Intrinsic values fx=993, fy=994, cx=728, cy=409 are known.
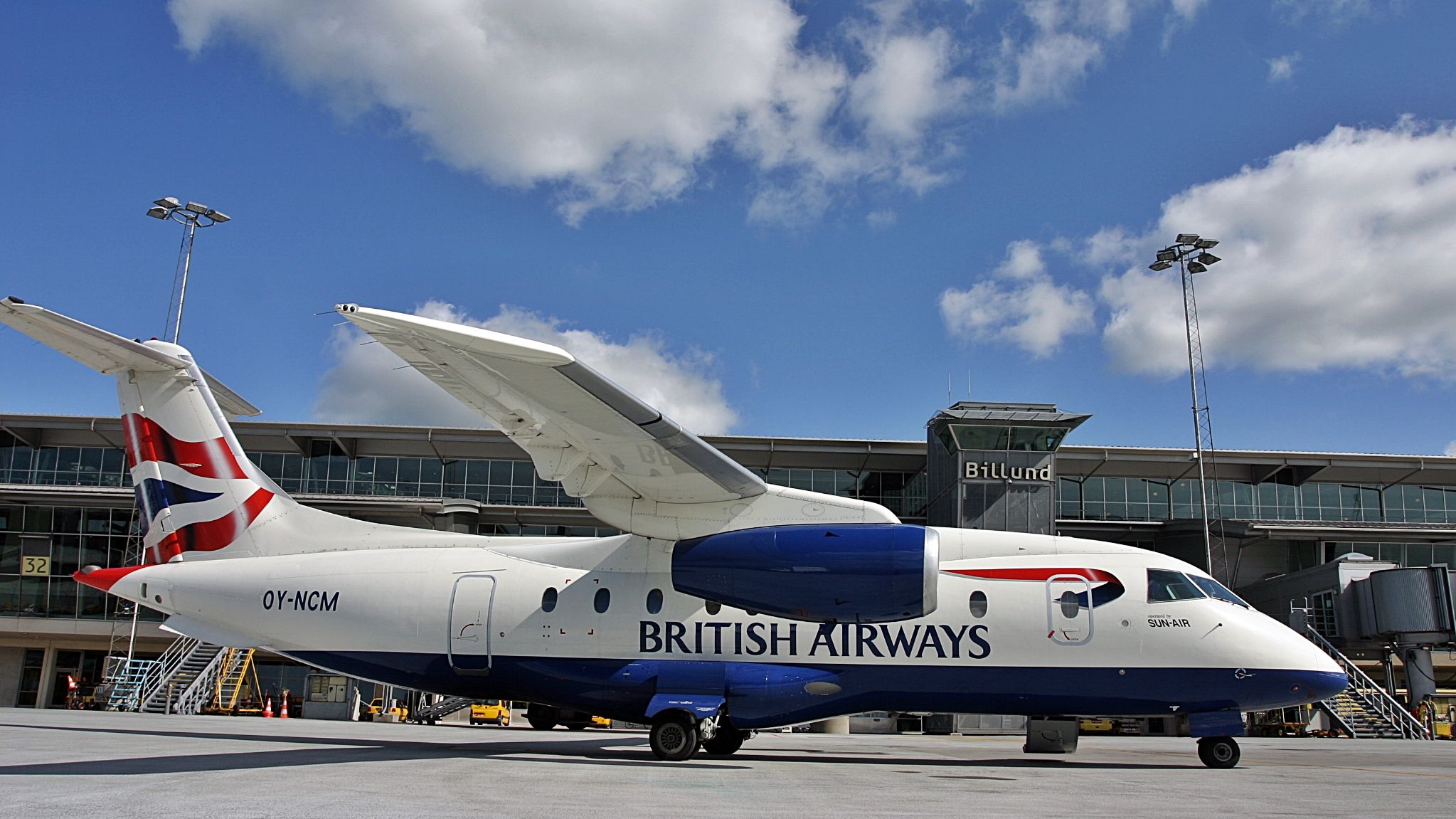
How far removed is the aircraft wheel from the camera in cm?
1341

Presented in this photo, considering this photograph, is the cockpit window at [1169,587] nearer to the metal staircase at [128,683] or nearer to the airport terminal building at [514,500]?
the airport terminal building at [514,500]

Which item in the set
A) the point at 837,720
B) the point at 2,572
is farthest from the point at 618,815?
the point at 2,572

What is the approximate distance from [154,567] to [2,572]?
103 ft

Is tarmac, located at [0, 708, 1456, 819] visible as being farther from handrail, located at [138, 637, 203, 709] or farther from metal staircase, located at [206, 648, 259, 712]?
metal staircase, located at [206, 648, 259, 712]

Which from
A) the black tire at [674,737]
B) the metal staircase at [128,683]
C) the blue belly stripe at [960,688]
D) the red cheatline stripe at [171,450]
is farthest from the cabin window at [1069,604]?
the metal staircase at [128,683]

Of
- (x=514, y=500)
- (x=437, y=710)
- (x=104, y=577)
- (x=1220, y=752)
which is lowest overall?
(x=437, y=710)

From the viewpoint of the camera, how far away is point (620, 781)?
32.4 ft

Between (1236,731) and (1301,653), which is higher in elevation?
(1301,653)

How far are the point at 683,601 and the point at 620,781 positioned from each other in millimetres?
3926

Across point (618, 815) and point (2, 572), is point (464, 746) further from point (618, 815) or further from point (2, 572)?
point (2, 572)

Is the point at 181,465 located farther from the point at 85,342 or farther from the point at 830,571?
the point at 830,571

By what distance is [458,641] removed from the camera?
548 inches

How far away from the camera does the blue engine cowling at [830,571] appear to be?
1127cm

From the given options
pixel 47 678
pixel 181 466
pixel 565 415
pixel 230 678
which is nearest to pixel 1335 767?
pixel 565 415
